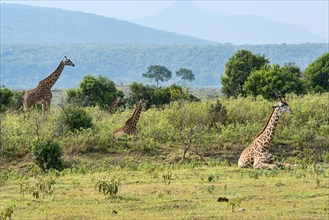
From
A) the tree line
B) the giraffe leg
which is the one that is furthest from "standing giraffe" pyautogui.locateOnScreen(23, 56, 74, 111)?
the giraffe leg

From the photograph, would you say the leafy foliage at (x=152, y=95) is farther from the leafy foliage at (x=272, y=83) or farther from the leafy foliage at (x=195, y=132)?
the leafy foliage at (x=195, y=132)

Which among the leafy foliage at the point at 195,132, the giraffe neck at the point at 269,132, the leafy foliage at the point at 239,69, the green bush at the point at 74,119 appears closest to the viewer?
the giraffe neck at the point at 269,132

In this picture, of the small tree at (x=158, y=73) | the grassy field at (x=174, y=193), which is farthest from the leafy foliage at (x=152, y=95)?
the small tree at (x=158, y=73)

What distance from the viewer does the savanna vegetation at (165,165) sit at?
1177 cm

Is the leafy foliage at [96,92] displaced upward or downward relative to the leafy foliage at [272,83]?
downward

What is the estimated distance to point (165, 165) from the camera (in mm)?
17234

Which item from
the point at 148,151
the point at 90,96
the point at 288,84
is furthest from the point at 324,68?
the point at 148,151

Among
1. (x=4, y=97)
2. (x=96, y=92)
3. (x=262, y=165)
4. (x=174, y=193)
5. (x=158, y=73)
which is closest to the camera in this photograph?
(x=174, y=193)

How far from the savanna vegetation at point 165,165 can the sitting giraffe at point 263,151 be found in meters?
0.36

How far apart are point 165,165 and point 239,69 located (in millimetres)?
18238

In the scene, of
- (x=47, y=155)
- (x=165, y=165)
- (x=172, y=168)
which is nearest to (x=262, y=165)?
(x=172, y=168)

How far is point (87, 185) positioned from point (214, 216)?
3869 mm

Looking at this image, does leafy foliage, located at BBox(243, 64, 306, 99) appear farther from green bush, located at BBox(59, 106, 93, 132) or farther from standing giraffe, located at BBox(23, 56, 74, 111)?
green bush, located at BBox(59, 106, 93, 132)

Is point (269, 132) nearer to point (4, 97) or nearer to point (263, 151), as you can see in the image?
point (263, 151)
